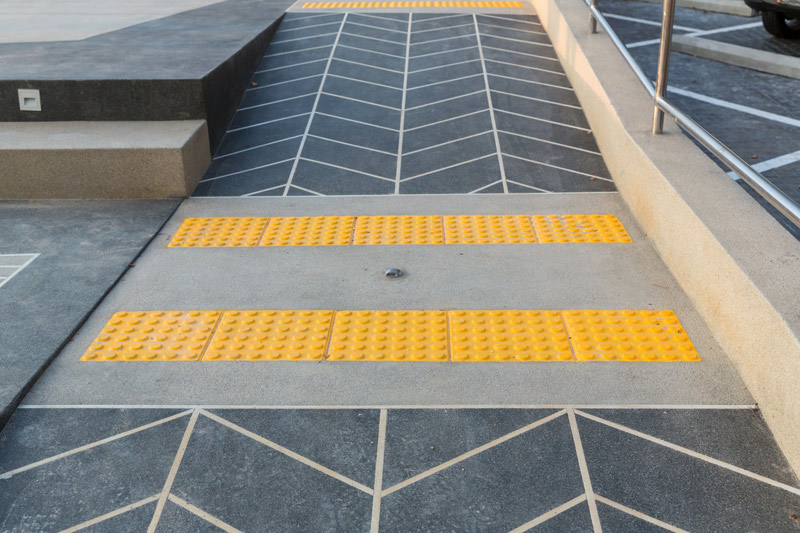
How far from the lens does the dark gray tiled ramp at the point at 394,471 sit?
9.11 feet

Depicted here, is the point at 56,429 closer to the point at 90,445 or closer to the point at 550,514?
the point at 90,445

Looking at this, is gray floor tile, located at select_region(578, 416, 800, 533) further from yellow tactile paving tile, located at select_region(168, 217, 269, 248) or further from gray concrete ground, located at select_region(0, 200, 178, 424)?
yellow tactile paving tile, located at select_region(168, 217, 269, 248)

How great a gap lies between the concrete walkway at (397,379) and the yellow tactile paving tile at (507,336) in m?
0.01

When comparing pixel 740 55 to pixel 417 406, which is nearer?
pixel 417 406

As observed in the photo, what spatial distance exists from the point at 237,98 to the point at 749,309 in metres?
5.38

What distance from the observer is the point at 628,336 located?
3.90 metres

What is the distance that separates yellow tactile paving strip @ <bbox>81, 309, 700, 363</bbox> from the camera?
149 inches

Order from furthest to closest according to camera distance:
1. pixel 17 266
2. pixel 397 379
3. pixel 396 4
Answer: pixel 396 4 → pixel 17 266 → pixel 397 379

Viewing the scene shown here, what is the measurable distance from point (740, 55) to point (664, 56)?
3.92 meters

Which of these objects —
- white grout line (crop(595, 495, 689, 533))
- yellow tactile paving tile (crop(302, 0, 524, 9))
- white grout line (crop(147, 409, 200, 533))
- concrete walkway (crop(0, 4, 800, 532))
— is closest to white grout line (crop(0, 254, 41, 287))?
concrete walkway (crop(0, 4, 800, 532))

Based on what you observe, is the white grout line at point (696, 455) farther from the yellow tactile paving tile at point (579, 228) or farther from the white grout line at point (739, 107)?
the white grout line at point (739, 107)

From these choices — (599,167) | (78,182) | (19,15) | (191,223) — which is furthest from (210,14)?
(599,167)

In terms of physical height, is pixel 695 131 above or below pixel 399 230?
above

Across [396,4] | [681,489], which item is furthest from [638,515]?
[396,4]
